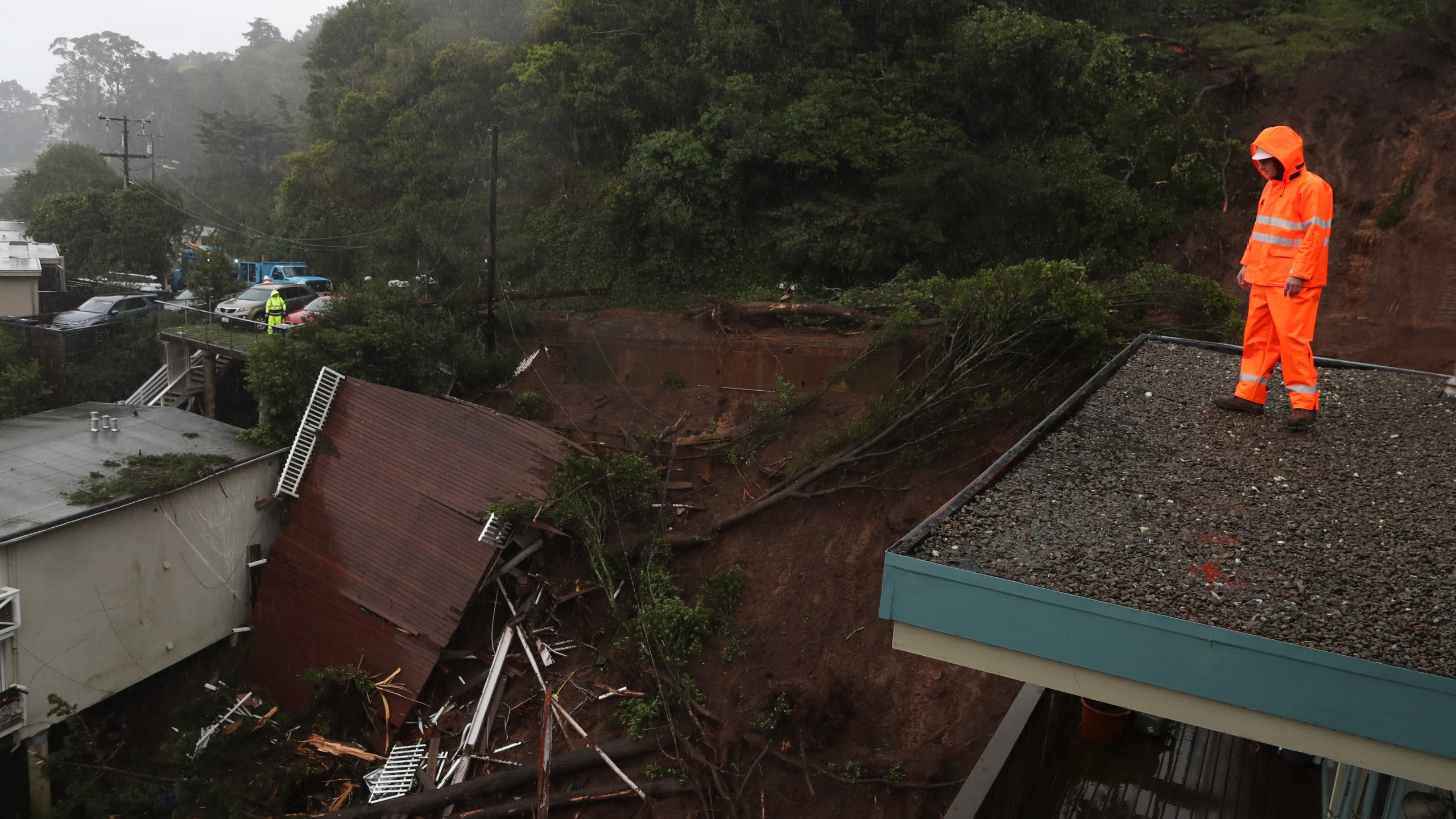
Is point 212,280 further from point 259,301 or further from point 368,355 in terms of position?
point 368,355

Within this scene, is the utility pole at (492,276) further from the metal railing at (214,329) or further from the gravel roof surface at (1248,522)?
the gravel roof surface at (1248,522)

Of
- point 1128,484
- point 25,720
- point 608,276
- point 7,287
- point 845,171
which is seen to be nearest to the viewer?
point 1128,484

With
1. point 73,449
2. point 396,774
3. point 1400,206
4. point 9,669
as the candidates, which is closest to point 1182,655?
point 396,774

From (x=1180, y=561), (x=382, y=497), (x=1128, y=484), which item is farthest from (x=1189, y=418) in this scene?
(x=382, y=497)

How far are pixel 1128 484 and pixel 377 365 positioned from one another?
1266 cm

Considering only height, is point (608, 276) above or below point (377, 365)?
above

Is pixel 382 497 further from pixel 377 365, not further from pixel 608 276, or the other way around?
pixel 608 276

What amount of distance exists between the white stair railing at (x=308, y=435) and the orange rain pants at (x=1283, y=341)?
1202 centimetres

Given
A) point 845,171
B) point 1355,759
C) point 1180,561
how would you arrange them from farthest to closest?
1. point 845,171
2. point 1180,561
3. point 1355,759

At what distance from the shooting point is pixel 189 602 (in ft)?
41.5

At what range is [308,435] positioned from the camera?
13453 millimetres

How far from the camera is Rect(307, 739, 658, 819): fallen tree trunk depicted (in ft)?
30.3

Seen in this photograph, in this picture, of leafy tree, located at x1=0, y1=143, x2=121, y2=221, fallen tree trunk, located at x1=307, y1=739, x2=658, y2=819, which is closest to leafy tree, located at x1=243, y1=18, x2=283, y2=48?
leafy tree, located at x1=0, y1=143, x2=121, y2=221

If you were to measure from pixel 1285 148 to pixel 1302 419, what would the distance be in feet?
5.85
